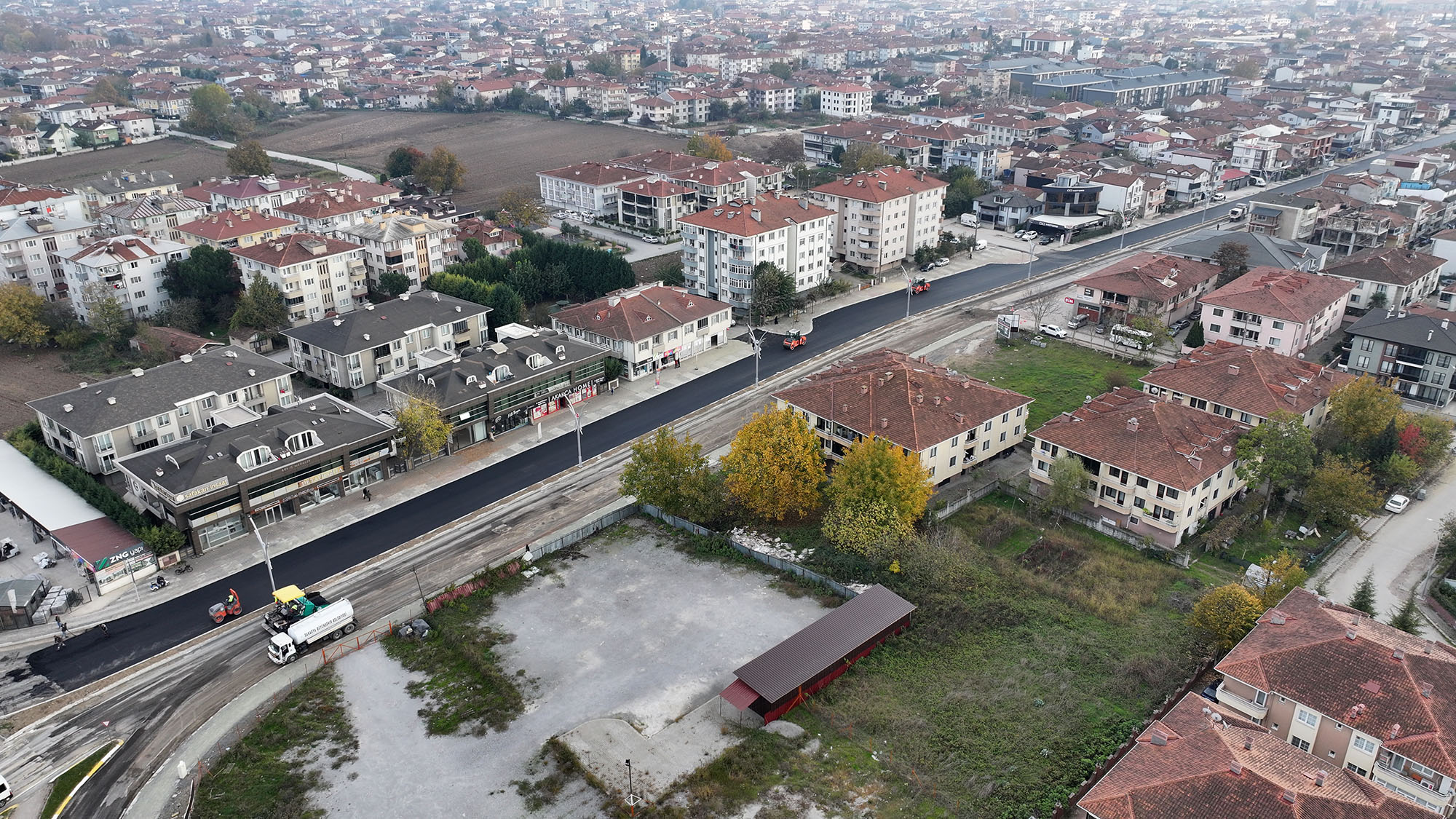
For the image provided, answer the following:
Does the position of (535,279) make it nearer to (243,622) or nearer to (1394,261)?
(243,622)

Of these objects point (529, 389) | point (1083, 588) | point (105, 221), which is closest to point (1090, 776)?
point (1083, 588)

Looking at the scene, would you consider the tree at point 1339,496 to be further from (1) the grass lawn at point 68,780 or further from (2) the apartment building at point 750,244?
(1) the grass lawn at point 68,780

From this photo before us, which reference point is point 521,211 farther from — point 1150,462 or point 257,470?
point 1150,462

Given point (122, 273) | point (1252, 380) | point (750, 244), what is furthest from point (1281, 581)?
point (122, 273)

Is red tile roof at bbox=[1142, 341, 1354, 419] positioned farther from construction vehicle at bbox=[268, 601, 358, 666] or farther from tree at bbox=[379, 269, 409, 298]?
tree at bbox=[379, 269, 409, 298]

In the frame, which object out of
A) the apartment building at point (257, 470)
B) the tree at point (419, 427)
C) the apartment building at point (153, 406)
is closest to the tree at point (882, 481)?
the tree at point (419, 427)

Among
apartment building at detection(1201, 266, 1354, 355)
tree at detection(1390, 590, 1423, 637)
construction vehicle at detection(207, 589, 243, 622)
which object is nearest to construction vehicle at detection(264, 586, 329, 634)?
construction vehicle at detection(207, 589, 243, 622)

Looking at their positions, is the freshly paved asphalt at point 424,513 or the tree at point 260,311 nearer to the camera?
the freshly paved asphalt at point 424,513
